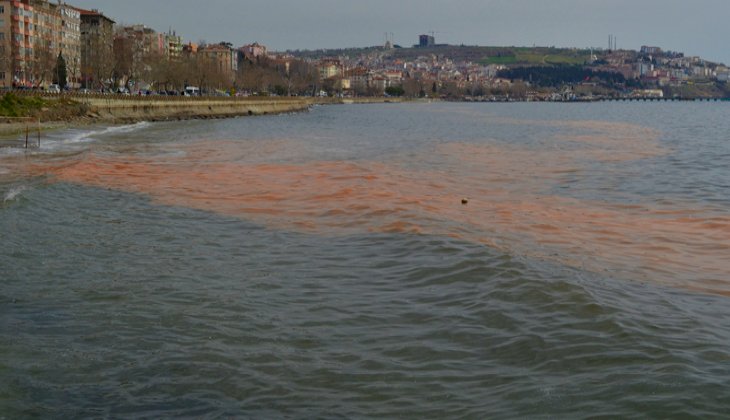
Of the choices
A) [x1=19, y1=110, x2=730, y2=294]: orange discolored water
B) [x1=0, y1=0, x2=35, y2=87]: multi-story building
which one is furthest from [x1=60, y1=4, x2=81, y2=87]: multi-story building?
[x1=19, y1=110, x2=730, y2=294]: orange discolored water

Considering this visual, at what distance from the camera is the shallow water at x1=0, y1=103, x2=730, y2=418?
23.2 feet

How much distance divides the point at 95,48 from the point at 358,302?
101 metres

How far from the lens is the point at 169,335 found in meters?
8.55

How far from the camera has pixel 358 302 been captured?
32.7 feet

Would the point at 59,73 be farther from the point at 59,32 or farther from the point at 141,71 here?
the point at 59,32

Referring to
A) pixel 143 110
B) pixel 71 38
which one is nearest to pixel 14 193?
pixel 143 110

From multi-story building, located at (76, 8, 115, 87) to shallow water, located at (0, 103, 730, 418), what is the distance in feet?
254

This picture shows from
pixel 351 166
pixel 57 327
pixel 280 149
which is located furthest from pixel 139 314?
pixel 280 149

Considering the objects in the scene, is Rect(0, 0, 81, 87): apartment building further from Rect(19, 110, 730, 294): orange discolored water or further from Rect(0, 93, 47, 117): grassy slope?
Rect(19, 110, 730, 294): orange discolored water

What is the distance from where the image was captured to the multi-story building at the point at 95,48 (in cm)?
9586

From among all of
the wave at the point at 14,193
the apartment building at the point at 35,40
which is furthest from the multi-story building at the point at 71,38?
the wave at the point at 14,193

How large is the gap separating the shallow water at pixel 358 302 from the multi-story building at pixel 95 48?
77.5 m

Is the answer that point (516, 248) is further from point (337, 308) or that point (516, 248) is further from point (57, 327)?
point (57, 327)

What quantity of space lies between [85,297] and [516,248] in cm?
627
